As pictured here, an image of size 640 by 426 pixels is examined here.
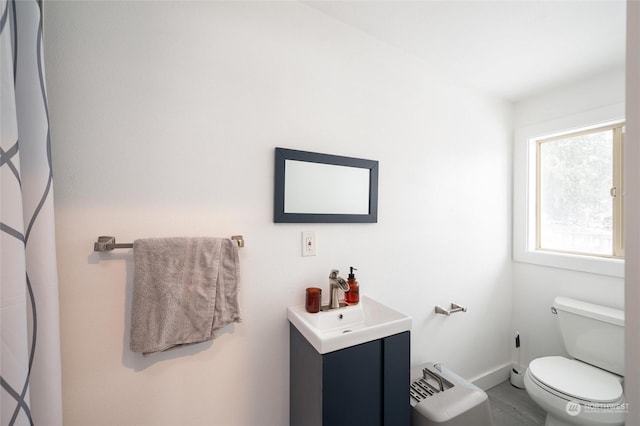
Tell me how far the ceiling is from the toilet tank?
5.35ft

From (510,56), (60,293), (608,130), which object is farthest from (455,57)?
(60,293)

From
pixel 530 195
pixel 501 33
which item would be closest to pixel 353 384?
pixel 501 33

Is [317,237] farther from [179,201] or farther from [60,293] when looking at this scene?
[60,293]

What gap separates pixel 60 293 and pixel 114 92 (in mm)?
748

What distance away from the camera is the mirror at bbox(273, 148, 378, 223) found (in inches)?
48.8

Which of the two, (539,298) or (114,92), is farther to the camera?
(539,298)

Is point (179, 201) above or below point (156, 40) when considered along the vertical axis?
below

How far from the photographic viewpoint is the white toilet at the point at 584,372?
130 cm

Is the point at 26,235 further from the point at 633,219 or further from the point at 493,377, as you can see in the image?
the point at 493,377

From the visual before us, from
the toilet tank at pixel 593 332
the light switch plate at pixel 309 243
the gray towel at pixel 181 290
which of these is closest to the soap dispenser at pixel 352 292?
the light switch plate at pixel 309 243

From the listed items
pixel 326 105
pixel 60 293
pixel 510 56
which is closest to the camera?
pixel 60 293

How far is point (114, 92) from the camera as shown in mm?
955

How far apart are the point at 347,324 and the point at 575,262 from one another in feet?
6.06

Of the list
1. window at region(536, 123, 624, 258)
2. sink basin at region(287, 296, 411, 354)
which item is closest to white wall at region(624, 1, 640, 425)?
sink basin at region(287, 296, 411, 354)
